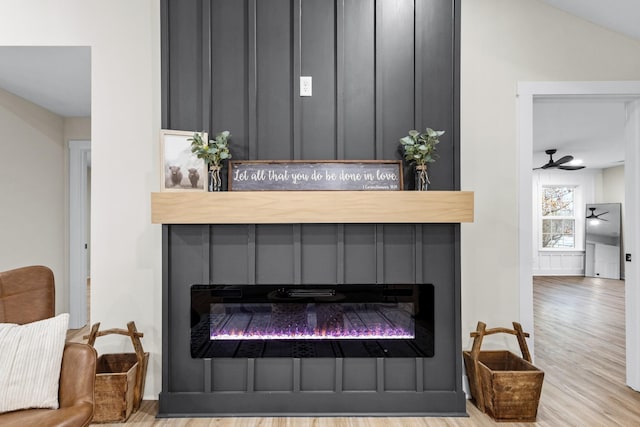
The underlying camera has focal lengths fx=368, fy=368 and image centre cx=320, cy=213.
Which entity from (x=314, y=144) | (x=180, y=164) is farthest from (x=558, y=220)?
(x=180, y=164)

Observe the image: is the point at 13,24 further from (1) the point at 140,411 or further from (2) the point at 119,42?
(1) the point at 140,411

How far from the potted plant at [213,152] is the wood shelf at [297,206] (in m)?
0.13

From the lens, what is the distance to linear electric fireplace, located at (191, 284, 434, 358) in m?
2.30

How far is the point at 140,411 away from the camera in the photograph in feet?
7.69

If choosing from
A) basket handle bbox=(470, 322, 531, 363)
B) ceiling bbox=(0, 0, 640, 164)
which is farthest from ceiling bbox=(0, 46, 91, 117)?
basket handle bbox=(470, 322, 531, 363)

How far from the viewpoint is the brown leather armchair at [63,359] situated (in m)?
1.57

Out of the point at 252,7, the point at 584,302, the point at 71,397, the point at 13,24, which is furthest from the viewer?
the point at 584,302

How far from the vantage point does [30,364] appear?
167 cm

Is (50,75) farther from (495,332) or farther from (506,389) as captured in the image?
(506,389)

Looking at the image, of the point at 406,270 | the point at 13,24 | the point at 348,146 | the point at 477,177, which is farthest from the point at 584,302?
the point at 13,24

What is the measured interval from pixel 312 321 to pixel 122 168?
1.65m

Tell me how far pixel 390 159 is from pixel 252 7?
1296 mm

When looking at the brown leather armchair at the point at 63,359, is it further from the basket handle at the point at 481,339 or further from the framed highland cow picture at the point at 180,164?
the basket handle at the point at 481,339

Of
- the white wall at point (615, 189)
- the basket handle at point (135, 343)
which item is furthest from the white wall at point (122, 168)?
the white wall at point (615, 189)
